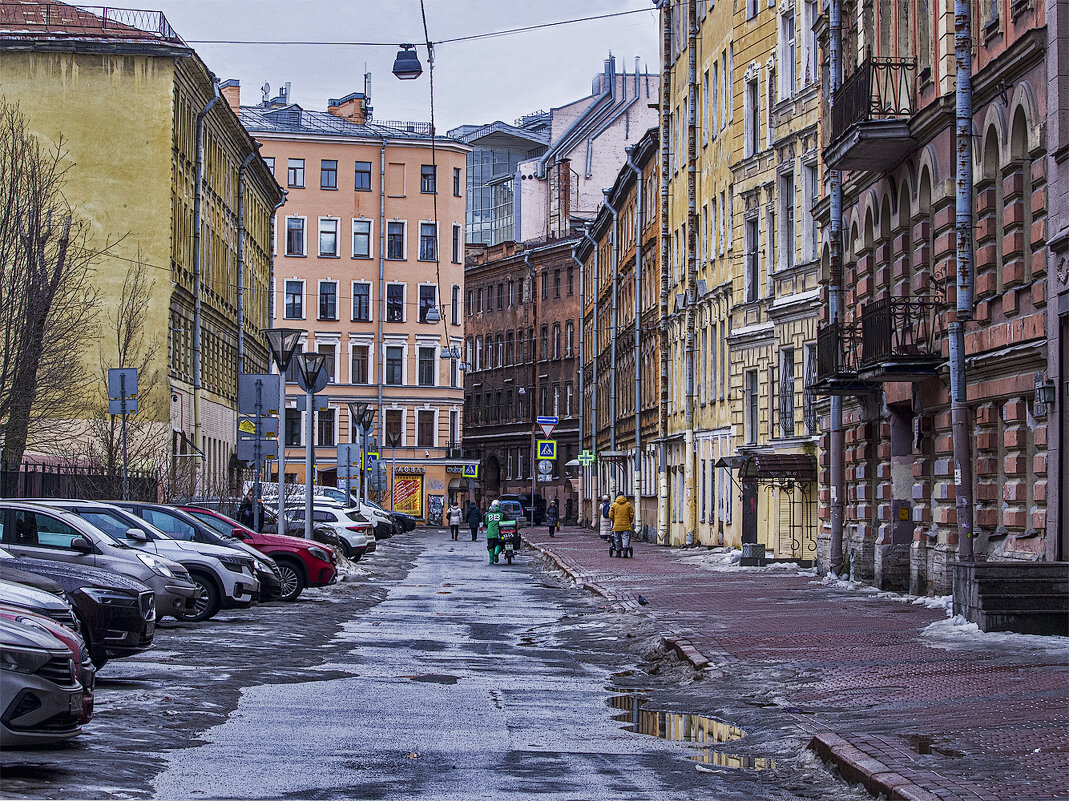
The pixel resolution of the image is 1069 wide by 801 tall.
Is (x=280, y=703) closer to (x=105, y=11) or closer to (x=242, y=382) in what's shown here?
(x=242, y=382)

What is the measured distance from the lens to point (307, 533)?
33562 mm

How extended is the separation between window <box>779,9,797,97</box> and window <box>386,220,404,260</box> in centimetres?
5907

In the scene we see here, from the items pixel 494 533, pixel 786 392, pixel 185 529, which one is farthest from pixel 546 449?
pixel 185 529

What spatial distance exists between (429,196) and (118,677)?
84417mm

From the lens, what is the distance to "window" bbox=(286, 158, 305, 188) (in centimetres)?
9675

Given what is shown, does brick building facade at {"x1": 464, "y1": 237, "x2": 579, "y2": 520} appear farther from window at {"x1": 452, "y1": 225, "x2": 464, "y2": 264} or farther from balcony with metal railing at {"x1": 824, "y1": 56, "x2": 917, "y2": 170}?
balcony with metal railing at {"x1": 824, "y1": 56, "x2": 917, "y2": 170}

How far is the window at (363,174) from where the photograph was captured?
97.1 meters

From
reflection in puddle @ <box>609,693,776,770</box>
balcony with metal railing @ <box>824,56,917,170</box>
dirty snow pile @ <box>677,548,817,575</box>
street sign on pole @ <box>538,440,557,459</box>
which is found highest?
balcony with metal railing @ <box>824,56,917,170</box>

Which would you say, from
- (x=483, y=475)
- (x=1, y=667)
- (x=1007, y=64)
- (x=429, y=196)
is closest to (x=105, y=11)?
(x=1007, y=64)

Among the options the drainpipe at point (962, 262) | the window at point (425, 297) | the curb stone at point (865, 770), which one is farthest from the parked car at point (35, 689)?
the window at point (425, 297)

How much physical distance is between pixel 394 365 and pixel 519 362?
41.2 feet

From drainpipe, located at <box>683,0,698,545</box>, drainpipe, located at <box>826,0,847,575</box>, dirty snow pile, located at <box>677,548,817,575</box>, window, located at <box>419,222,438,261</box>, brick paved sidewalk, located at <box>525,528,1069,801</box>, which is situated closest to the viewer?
brick paved sidewalk, located at <box>525,528,1069,801</box>

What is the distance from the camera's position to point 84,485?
33156 mm

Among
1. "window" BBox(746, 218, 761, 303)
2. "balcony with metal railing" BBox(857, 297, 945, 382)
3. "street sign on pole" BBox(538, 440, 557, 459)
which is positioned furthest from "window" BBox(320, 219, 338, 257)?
"balcony with metal railing" BBox(857, 297, 945, 382)
